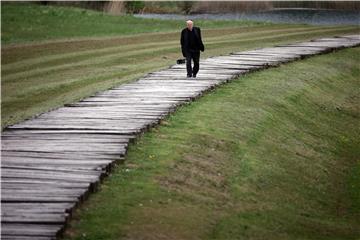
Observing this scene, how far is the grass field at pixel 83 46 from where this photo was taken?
27328mm

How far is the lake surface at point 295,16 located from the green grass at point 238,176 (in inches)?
1365

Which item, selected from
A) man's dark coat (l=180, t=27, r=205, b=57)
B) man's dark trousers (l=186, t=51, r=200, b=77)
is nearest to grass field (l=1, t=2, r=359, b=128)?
man's dark trousers (l=186, t=51, r=200, b=77)

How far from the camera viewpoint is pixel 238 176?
51.5 ft

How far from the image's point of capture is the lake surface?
192ft

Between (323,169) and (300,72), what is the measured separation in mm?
10912

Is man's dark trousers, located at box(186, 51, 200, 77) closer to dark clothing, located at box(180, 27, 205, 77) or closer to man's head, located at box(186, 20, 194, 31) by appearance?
dark clothing, located at box(180, 27, 205, 77)

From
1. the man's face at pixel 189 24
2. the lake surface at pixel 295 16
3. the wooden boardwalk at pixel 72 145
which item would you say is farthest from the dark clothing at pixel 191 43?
the lake surface at pixel 295 16

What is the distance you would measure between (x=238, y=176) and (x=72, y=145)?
130 inches

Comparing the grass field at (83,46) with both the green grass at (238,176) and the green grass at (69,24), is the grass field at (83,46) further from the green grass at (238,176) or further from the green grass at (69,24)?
the green grass at (238,176)

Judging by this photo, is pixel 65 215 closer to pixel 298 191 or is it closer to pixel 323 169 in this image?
pixel 298 191

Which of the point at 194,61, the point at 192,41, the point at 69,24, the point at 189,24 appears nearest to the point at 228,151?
the point at 189,24

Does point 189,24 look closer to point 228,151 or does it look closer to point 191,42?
point 191,42

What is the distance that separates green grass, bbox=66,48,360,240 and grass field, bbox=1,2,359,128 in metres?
5.81

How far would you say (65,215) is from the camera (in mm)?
11742
